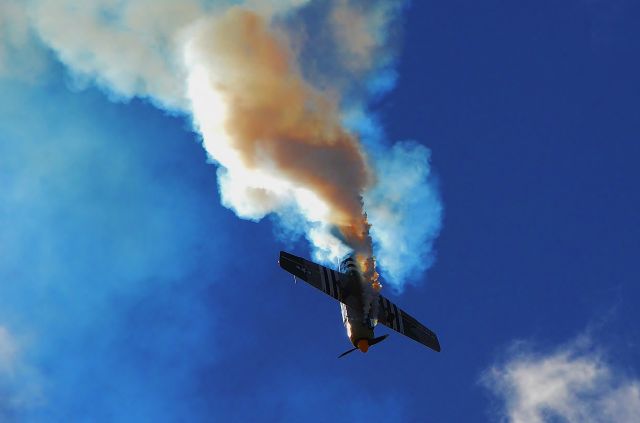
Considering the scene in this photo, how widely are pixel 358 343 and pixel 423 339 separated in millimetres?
12490

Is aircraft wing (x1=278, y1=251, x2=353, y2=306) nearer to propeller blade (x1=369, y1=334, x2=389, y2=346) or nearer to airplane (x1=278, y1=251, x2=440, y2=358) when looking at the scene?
airplane (x1=278, y1=251, x2=440, y2=358)

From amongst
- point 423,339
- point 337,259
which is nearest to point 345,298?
point 337,259

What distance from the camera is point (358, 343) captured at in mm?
66875

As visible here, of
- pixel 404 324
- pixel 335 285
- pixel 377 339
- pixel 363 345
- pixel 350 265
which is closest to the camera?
pixel 363 345

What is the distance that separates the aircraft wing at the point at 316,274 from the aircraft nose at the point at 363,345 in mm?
3853

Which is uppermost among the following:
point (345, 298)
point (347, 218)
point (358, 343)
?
point (347, 218)

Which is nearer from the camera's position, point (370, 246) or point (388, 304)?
point (370, 246)

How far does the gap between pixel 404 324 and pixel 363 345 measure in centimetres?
1009

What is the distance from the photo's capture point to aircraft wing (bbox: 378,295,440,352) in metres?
72.9

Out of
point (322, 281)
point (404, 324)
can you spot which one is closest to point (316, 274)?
point (322, 281)

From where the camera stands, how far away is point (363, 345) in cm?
6669

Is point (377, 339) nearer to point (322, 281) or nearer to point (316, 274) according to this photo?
point (322, 281)

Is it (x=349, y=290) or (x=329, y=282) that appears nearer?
(x=349, y=290)

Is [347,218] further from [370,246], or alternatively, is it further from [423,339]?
[423,339]
